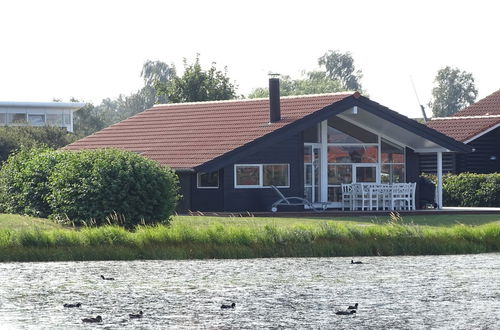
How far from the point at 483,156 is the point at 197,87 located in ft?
61.2

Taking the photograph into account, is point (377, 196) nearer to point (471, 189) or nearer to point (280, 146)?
point (280, 146)

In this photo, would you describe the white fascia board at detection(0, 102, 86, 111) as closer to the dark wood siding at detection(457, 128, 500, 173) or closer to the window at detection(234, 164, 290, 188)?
the dark wood siding at detection(457, 128, 500, 173)

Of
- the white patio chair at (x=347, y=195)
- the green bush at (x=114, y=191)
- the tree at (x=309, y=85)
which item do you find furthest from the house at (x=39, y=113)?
the green bush at (x=114, y=191)

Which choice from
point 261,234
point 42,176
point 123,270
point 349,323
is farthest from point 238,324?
point 42,176

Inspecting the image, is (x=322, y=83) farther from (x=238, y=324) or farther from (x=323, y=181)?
(x=238, y=324)

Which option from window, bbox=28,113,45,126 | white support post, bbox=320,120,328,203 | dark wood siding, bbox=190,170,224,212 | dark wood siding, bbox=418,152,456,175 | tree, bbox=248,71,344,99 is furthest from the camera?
tree, bbox=248,71,344,99

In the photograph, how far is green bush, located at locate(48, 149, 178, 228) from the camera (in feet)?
117

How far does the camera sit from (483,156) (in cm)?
5747

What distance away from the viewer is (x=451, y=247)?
101 ft

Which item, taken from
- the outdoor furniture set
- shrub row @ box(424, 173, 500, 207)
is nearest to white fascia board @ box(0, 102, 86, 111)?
shrub row @ box(424, 173, 500, 207)

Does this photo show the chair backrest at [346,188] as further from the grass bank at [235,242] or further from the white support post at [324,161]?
the grass bank at [235,242]

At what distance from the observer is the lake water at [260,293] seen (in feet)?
61.5

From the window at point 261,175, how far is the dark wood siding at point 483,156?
493 inches

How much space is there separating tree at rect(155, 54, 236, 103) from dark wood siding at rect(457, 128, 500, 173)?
17.3 meters
